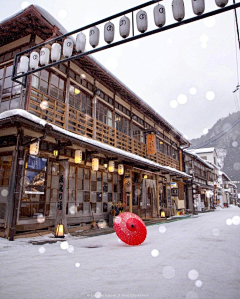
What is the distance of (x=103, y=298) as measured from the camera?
122 inches

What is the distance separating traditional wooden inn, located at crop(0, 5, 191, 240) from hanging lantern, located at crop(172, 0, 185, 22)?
17.8 ft

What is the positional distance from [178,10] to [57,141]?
705cm

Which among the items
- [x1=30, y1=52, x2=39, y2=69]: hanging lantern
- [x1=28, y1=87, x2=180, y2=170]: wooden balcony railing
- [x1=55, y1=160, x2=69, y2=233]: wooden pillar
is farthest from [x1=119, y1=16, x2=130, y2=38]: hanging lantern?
[x1=55, y1=160, x2=69, y2=233]: wooden pillar

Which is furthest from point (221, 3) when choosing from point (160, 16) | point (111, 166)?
point (111, 166)

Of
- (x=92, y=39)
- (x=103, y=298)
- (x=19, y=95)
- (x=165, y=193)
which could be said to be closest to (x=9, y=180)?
(x=19, y=95)

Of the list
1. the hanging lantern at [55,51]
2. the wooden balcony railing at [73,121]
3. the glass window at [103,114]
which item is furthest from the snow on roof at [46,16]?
the glass window at [103,114]

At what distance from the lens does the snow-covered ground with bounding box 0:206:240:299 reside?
330 centimetres

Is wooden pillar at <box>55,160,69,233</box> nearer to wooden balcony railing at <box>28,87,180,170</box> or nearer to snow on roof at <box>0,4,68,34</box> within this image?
wooden balcony railing at <box>28,87,180,170</box>

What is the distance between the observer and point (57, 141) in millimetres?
10258

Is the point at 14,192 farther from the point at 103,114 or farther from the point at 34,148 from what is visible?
the point at 103,114

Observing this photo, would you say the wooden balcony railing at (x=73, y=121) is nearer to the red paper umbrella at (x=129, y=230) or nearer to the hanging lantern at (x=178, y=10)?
the red paper umbrella at (x=129, y=230)

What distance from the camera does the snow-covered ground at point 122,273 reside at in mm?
3303

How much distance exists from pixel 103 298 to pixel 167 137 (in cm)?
2306

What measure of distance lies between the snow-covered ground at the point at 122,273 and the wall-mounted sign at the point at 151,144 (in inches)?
489
